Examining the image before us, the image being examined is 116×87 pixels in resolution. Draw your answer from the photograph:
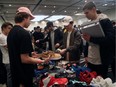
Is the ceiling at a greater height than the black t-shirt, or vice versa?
the ceiling

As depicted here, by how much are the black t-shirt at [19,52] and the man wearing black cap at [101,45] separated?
0.77m

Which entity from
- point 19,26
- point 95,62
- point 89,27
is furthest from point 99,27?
point 19,26

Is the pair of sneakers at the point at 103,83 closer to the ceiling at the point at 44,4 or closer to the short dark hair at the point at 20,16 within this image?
the short dark hair at the point at 20,16

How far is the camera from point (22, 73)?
1.73 meters

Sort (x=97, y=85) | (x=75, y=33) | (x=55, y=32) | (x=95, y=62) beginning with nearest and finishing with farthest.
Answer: (x=97, y=85)
(x=95, y=62)
(x=75, y=33)
(x=55, y=32)

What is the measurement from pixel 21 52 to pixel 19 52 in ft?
0.15

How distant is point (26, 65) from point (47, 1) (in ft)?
31.2

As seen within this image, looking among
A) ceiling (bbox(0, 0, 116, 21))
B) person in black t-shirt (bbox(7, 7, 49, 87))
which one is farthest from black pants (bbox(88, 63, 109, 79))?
ceiling (bbox(0, 0, 116, 21))

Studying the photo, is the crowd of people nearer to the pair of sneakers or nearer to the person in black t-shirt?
the person in black t-shirt

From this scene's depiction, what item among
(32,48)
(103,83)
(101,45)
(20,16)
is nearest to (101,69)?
(101,45)

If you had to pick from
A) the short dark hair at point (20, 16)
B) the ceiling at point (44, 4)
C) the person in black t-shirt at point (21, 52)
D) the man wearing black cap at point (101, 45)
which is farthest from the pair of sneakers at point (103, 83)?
the ceiling at point (44, 4)

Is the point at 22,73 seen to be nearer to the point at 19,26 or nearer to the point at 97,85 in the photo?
the point at 19,26

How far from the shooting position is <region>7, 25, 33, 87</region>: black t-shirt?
65.4 inches

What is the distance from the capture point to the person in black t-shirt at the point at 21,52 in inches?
65.6
